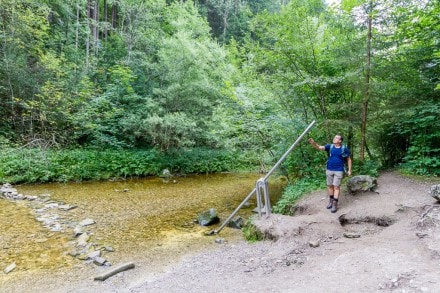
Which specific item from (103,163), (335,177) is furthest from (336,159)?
(103,163)

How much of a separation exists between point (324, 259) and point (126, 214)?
6.52 metres

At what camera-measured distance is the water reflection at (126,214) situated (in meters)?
6.45

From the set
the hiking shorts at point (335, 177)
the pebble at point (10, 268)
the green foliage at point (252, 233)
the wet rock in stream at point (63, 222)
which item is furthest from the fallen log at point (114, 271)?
the hiking shorts at point (335, 177)

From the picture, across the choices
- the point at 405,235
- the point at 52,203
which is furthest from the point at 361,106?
the point at 52,203

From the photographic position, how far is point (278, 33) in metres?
9.05

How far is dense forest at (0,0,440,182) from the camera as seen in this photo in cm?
774

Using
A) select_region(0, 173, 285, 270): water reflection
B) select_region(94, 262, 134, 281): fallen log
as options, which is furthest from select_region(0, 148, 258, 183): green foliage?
select_region(94, 262, 134, 281): fallen log

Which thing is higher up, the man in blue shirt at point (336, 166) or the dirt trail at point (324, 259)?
the man in blue shirt at point (336, 166)

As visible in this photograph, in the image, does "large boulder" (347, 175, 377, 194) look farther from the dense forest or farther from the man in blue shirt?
the dense forest

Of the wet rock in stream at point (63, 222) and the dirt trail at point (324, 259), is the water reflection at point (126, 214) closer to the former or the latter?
the wet rock in stream at point (63, 222)

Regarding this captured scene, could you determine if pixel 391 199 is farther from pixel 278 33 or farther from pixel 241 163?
pixel 241 163

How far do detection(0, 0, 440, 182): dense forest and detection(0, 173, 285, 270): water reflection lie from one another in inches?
72.2

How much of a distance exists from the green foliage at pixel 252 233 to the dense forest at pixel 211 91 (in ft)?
11.6

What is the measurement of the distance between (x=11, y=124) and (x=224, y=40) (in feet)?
66.2
